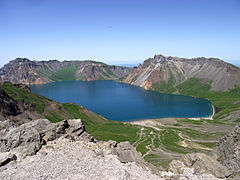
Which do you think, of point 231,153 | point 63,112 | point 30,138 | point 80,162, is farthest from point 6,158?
point 63,112

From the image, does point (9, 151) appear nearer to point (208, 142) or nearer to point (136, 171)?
point (136, 171)

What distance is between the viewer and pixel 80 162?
2352 cm

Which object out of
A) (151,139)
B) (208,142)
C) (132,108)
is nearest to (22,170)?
(151,139)

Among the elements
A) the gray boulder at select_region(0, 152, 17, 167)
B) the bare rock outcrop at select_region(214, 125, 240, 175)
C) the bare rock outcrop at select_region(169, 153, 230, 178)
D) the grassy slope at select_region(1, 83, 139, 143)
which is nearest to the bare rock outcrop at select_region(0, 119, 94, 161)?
the gray boulder at select_region(0, 152, 17, 167)

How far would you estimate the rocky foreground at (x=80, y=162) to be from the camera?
21.0 metres

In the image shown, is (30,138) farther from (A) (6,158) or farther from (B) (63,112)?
(B) (63,112)

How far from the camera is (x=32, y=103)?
11288 centimetres

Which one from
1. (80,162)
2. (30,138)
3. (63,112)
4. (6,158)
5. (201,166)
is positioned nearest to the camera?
(6,158)

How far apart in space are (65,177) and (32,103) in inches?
4137

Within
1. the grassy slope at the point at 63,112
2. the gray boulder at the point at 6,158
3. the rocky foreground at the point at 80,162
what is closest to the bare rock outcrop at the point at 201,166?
the rocky foreground at the point at 80,162

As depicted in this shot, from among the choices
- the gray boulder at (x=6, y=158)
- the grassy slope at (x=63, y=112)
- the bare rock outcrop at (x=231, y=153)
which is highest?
the gray boulder at (x=6, y=158)

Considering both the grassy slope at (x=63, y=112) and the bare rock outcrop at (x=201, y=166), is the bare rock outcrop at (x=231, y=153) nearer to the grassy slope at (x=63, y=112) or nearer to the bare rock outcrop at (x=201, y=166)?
the bare rock outcrop at (x=201, y=166)

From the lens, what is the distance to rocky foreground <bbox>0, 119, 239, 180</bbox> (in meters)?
21.0

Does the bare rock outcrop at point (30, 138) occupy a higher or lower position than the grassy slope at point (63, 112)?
higher
